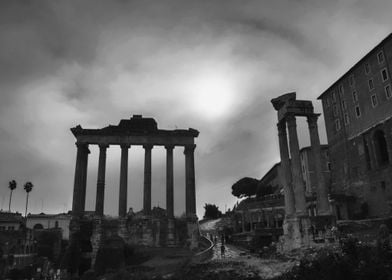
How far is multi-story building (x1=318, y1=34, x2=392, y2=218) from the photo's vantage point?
43094 mm

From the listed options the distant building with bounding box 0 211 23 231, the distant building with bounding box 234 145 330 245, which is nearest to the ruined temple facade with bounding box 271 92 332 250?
the distant building with bounding box 234 145 330 245

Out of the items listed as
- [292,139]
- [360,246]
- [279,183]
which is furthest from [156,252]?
[279,183]

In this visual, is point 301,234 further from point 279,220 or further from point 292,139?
point 279,220

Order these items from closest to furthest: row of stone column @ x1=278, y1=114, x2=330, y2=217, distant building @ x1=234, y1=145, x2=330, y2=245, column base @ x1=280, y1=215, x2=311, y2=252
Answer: column base @ x1=280, y1=215, x2=311, y2=252 → row of stone column @ x1=278, y1=114, x2=330, y2=217 → distant building @ x1=234, y1=145, x2=330, y2=245

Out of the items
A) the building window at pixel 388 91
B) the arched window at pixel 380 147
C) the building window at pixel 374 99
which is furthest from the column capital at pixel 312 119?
the building window at pixel 374 99

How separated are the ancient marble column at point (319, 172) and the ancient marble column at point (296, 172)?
156 cm

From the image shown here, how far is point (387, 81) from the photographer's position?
43.0 metres

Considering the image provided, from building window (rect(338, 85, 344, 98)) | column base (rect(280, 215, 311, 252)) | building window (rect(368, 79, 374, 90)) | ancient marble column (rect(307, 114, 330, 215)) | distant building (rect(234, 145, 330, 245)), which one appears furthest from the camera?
distant building (rect(234, 145, 330, 245))

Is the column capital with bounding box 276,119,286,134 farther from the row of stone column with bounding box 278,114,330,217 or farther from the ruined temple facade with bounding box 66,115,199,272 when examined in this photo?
the ruined temple facade with bounding box 66,115,199,272

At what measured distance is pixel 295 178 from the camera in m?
27.6

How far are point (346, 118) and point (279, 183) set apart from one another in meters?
31.4

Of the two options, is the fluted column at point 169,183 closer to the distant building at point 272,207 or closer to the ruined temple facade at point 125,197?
the ruined temple facade at point 125,197

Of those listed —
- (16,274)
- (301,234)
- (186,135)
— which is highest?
(186,135)

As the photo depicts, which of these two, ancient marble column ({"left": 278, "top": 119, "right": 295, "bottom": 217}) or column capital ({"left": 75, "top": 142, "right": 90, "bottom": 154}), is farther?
column capital ({"left": 75, "top": 142, "right": 90, "bottom": 154})
